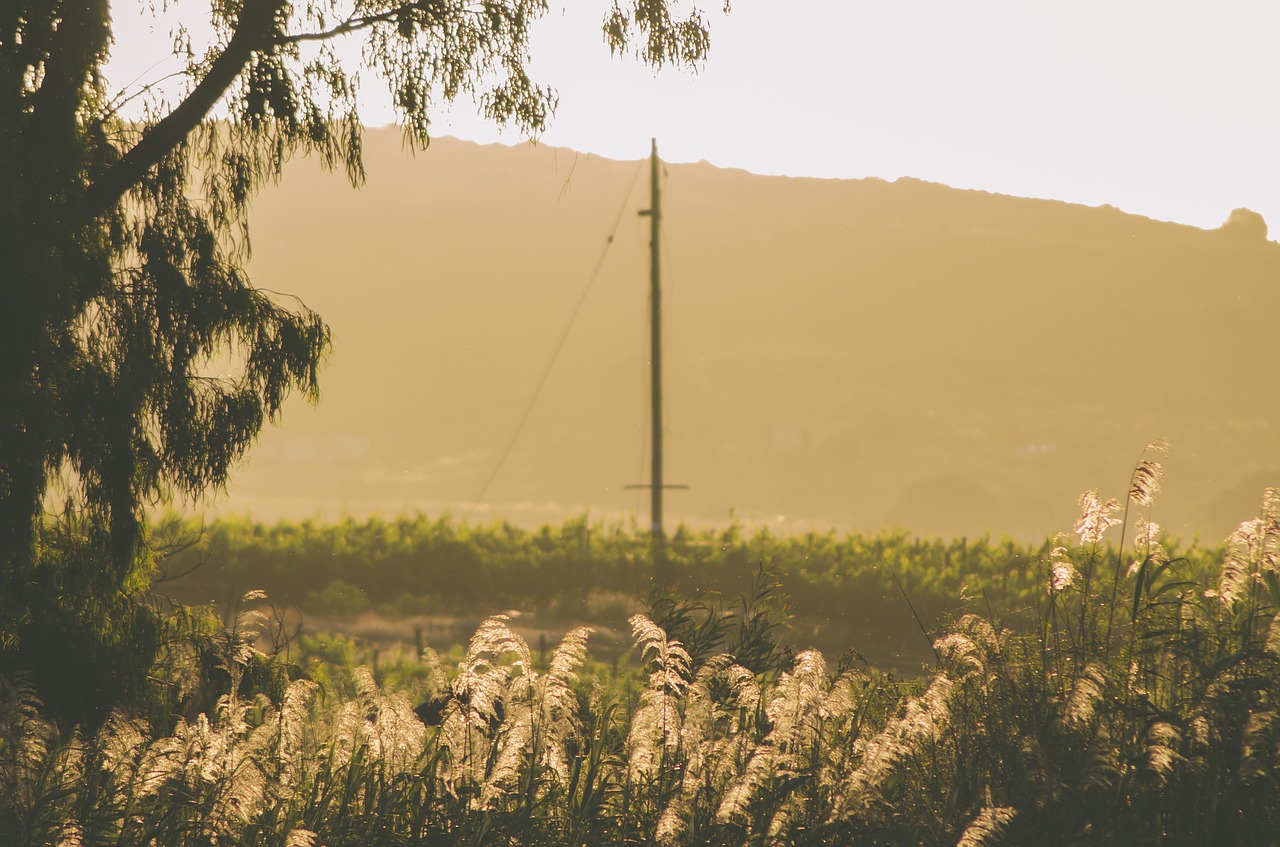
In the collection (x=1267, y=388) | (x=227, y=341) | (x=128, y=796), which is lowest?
(x=1267, y=388)

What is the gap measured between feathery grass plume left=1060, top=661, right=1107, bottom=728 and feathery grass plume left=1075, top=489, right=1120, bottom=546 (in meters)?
1.13

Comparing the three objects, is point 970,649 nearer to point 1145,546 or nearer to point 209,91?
point 1145,546

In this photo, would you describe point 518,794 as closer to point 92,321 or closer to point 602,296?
point 92,321

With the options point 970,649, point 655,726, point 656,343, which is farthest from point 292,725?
point 656,343

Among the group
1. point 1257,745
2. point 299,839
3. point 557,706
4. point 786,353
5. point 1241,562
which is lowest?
point 786,353

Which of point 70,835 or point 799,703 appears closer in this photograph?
point 70,835

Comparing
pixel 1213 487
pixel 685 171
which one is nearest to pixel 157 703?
pixel 1213 487

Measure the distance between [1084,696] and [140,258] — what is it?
19.6ft

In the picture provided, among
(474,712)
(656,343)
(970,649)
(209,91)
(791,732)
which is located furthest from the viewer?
(656,343)

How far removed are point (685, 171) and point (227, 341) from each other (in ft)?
478

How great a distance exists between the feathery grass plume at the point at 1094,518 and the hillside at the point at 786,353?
9827 cm

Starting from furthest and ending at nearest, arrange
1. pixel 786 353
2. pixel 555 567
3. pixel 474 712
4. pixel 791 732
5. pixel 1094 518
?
1. pixel 786 353
2. pixel 555 567
3. pixel 1094 518
4. pixel 474 712
5. pixel 791 732

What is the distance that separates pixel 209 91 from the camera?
24.4ft

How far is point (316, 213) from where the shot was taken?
15800 centimetres
